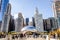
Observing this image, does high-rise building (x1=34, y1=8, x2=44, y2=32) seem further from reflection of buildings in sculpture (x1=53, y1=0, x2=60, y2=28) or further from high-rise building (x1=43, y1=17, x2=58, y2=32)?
reflection of buildings in sculpture (x1=53, y1=0, x2=60, y2=28)

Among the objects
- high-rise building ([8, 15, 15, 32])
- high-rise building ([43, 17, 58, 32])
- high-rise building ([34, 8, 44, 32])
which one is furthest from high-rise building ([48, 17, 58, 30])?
high-rise building ([8, 15, 15, 32])

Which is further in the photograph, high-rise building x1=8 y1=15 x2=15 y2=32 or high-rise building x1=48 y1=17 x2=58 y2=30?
high-rise building x1=8 y1=15 x2=15 y2=32

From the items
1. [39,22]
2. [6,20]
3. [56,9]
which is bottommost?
[39,22]

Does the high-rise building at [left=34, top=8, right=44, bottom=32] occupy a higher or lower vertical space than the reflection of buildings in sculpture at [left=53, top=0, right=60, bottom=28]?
lower

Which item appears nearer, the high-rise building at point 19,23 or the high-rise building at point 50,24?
the high-rise building at point 50,24

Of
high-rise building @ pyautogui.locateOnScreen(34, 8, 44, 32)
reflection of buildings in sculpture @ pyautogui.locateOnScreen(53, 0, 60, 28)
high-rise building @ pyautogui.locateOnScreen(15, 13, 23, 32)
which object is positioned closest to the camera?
reflection of buildings in sculpture @ pyautogui.locateOnScreen(53, 0, 60, 28)

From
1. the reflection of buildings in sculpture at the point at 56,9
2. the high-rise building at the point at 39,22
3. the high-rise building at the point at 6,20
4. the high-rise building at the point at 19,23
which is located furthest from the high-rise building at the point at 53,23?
the high-rise building at the point at 6,20

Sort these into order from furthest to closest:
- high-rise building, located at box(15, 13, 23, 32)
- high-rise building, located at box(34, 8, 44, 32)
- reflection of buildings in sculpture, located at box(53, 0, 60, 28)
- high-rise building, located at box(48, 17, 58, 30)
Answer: high-rise building, located at box(34, 8, 44, 32) < high-rise building, located at box(15, 13, 23, 32) < high-rise building, located at box(48, 17, 58, 30) < reflection of buildings in sculpture, located at box(53, 0, 60, 28)

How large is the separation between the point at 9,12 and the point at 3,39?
132 centimetres

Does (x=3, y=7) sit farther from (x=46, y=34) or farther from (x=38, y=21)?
(x=46, y=34)

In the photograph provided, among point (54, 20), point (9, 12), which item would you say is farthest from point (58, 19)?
point (9, 12)

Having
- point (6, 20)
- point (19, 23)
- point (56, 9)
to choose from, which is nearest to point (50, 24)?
point (56, 9)

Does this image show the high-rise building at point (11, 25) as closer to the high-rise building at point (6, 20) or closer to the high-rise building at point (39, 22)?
the high-rise building at point (6, 20)

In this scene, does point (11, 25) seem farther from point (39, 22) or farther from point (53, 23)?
point (53, 23)
